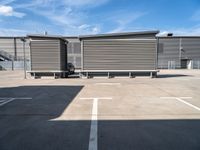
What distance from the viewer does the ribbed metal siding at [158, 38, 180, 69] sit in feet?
124

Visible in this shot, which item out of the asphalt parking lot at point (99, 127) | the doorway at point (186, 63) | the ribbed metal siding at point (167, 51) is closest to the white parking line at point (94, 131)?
the asphalt parking lot at point (99, 127)

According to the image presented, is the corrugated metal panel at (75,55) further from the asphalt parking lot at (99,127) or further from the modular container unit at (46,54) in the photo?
the asphalt parking lot at (99,127)

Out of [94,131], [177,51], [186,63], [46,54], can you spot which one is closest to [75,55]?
[46,54]

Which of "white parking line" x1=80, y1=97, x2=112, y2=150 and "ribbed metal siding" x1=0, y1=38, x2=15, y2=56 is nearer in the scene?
"white parking line" x1=80, y1=97, x2=112, y2=150

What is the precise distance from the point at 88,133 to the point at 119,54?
12.5 metres

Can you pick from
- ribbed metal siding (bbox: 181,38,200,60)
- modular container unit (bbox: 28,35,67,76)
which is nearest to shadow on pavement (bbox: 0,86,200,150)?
modular container unit (bbox: 28,35,67,76)

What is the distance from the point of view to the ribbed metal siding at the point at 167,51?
37875mm

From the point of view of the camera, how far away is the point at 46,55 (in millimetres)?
15695

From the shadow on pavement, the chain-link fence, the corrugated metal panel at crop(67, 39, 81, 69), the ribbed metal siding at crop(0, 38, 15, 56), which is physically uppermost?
the ribbed metal siding at crop(0, 38, 15, 56)

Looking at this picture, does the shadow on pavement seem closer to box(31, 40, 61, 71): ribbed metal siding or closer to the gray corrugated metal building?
box(31, 40, 61, 71): ribbed metal siding

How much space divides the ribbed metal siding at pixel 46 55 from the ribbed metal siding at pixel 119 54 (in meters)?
2.46

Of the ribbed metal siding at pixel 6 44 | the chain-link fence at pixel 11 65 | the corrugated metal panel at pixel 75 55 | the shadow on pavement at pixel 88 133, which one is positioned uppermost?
the ribbed metal siding at pixel 6 44

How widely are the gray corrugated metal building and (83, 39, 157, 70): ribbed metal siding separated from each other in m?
24.0

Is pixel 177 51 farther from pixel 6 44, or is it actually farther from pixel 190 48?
pixel 6 44
